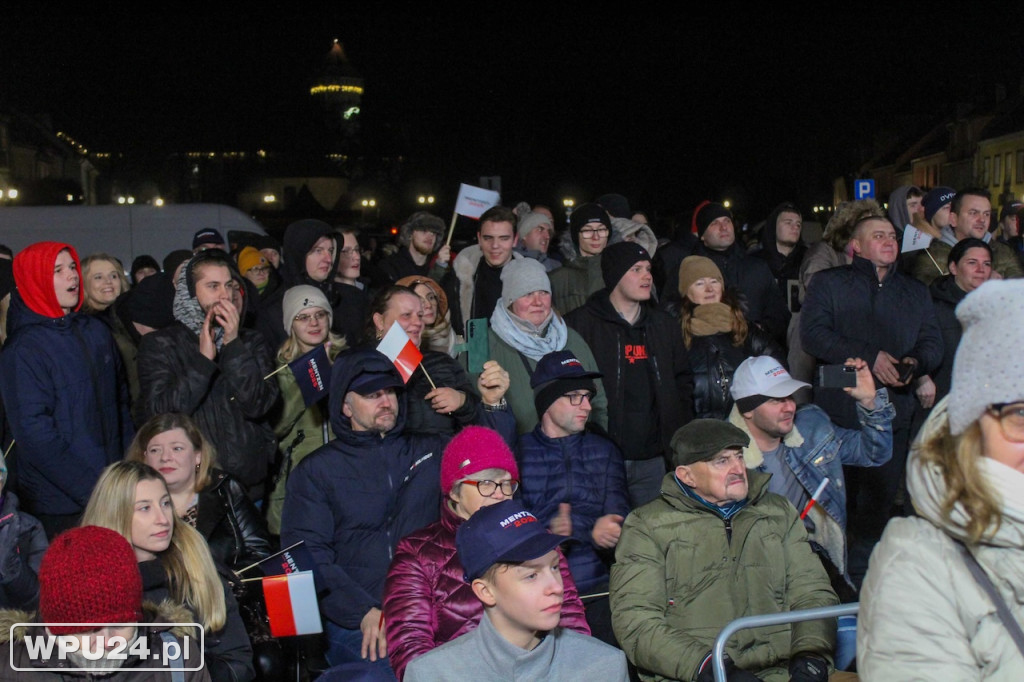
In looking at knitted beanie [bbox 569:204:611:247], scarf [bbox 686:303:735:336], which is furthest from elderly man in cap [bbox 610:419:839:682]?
knitted beanie [bbox 569:204:611:247]

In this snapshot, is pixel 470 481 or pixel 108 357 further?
pixel 108 357

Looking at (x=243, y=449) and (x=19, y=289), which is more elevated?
(x=19, y=289)

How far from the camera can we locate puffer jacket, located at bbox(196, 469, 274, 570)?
493 centimetres

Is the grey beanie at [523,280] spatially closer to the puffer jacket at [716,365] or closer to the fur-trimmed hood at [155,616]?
the puffer jacket at [716,365]

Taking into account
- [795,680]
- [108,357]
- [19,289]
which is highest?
[19,289]

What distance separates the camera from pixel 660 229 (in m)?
22.7

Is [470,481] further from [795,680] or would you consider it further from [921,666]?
[921,666]

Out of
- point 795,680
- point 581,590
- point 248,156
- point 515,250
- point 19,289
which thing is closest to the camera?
point 795,680

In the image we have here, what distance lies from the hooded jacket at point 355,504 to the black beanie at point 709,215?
15.2 feet

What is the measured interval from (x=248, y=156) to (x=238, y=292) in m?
98.5

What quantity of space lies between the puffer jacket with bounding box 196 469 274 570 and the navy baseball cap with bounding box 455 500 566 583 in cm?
199

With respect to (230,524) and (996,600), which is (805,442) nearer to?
(230,524)

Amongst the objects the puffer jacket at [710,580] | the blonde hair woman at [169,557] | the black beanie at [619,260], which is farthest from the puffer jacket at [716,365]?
the blonde hair woman at [169,557]

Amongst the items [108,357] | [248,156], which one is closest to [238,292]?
[108,357]
